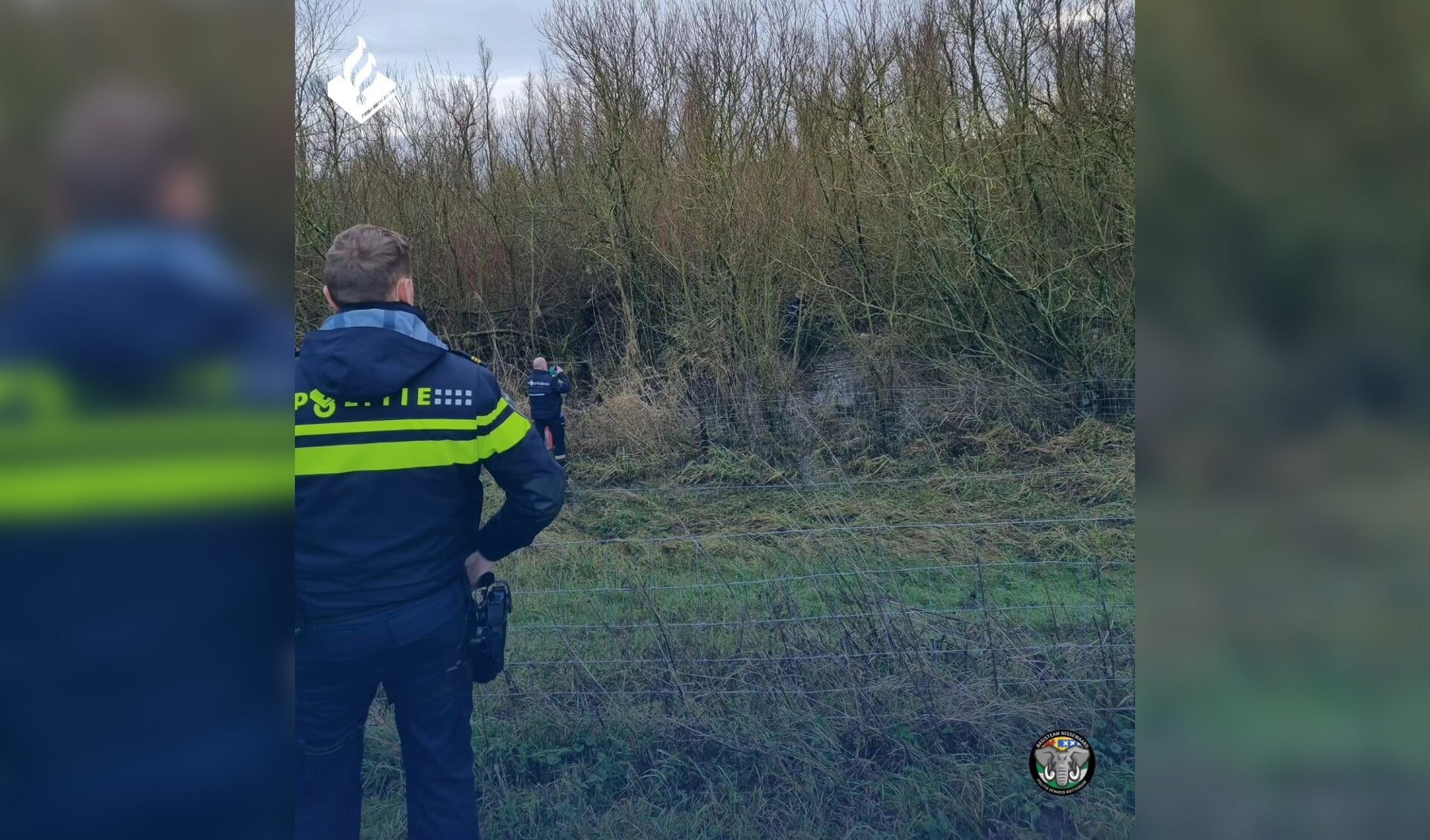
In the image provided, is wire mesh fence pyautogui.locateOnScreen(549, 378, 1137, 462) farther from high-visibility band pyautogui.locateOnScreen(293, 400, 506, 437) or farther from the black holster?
high-visibility band pyautogui.locateOnScreen(293, 400, 506, 437)

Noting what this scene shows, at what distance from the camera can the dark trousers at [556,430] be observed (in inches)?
158

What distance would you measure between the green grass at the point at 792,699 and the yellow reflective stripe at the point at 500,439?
2.97ft

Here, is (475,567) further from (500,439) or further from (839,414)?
(839,414)

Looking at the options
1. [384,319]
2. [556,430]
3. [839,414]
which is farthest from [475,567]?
[839,414]

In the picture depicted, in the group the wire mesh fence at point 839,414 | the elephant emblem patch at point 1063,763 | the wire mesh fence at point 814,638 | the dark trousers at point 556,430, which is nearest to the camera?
the elephant emblem patch at point 1063,763

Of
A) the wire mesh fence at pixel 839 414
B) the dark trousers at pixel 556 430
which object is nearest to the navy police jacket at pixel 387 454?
the dark trousers at pixel 556 430


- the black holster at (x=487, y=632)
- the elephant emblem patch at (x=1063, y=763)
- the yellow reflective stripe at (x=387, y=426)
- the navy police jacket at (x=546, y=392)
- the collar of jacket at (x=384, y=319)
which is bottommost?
the elephant emblem patch at (x=1063, y=763)

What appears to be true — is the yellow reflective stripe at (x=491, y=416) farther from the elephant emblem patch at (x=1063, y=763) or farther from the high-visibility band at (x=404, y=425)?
the elephant emblem patch at (x=1063, y=763)

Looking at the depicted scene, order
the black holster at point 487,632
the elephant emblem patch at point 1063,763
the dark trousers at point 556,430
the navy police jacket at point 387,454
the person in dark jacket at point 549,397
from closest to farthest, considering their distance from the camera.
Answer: the navy police jacket at point 387,454 < the black holster at point 487,632 < the elephant emblem patch at point 1063,763 < the dark trousers at point 556,430 < the person in dark jacket at point 549,397
